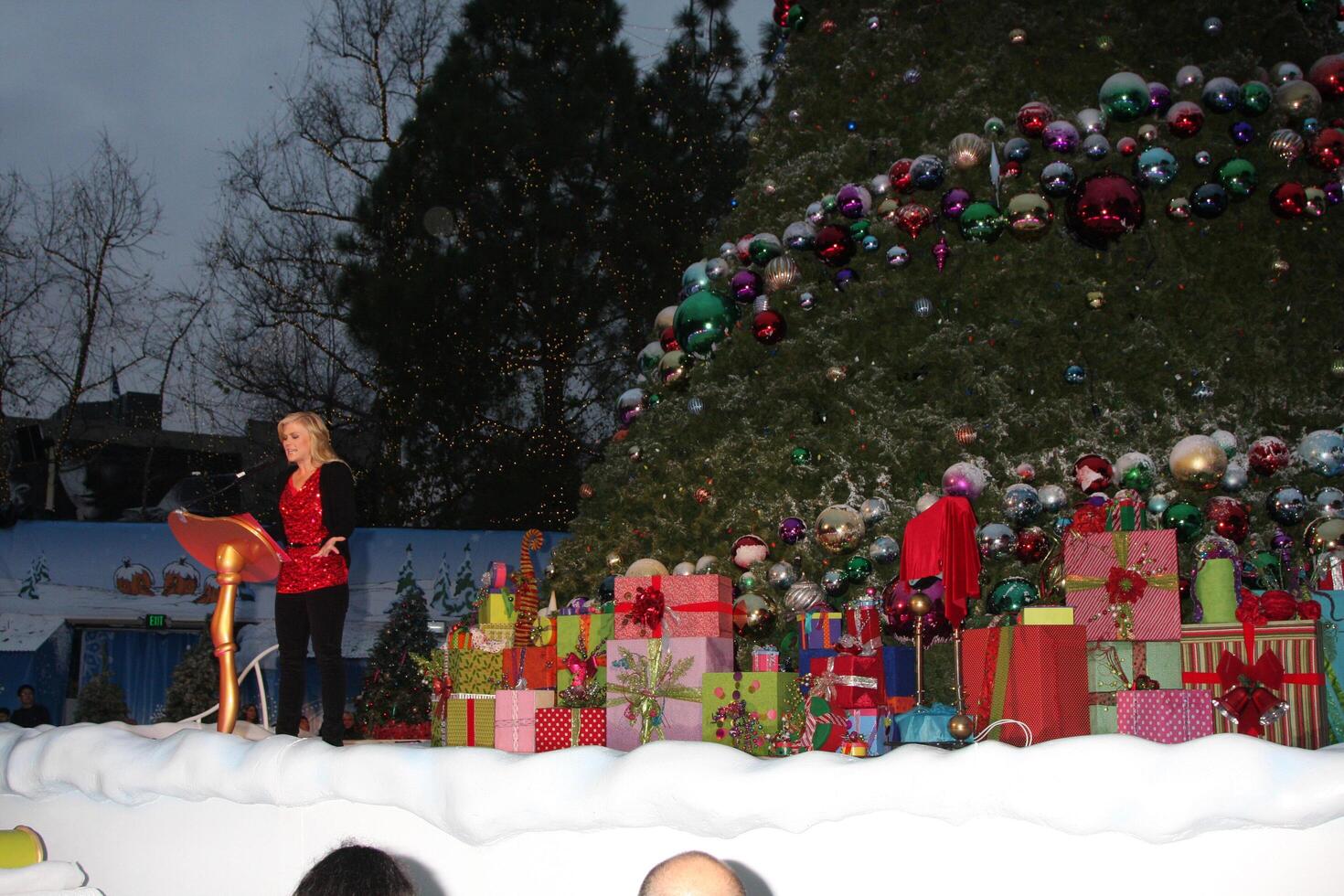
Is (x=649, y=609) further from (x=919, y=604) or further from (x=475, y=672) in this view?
(x=919, y=604)

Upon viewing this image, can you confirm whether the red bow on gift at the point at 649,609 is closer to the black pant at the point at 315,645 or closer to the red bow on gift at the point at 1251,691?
the black pant at the point at 315,645

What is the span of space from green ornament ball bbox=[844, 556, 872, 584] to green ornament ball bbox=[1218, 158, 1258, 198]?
8.43 feet

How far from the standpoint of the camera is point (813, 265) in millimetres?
6664

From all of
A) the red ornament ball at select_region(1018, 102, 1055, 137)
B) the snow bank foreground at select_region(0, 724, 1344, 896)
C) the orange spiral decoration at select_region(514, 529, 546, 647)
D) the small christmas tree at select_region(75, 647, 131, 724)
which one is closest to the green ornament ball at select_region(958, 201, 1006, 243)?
the red ornament ball at select_region(1018, 102, 1055, 137)

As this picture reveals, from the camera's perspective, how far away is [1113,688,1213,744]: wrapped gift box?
338 cm

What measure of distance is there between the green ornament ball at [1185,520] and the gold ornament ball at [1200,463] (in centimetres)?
13

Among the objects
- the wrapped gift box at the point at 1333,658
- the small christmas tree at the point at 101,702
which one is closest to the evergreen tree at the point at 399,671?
the small christmas tree at the point at 101,702

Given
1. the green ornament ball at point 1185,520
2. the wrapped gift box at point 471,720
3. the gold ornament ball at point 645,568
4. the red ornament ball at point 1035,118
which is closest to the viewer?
the wrapped gift box at point 471,720

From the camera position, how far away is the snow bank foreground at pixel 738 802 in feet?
7.11

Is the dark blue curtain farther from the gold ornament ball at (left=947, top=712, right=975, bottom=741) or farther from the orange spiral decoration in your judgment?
the gold ornament ball at (left=947, top=712, right=975, bottom=741)

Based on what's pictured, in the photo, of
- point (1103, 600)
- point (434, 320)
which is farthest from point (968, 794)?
point (434, 320)

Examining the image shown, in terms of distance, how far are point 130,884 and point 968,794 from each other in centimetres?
249

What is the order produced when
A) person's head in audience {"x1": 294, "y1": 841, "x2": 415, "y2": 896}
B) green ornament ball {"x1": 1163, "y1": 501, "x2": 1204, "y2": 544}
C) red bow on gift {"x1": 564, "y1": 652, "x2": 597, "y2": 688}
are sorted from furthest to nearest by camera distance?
green ornament ball {"x1": 1163, "y1": 501, "x2": 1204, "y2": 544}
red bow on gift {"x1": 564, "y1": 652, "x2": 597, "y2": 688}
person's head in audience {"x1": 294, "y1": 841, "x2": 415, "y2": 896}

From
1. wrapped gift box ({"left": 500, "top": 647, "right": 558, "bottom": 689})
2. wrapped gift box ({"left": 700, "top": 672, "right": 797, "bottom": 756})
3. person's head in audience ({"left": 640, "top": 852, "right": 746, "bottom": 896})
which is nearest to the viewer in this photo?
person's head in audience ({"left": 640, "top": 852, "right": 746, "bottom": 896})
